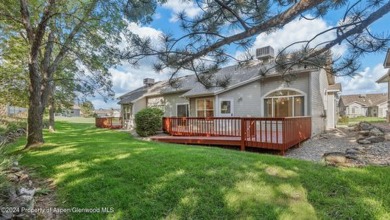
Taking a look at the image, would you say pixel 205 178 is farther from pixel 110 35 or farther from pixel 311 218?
pixel 110 35

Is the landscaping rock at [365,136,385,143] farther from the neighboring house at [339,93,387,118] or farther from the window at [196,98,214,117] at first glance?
the neighboring house at [339,93,387,118]

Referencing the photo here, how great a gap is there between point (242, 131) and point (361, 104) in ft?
178

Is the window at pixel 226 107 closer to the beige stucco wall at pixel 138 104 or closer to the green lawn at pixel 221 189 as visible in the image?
the green lawn at pixel 221 189

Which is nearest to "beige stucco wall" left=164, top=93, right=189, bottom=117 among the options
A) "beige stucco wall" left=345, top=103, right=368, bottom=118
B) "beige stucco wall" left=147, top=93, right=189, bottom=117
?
"beige stucco wall" left=147, top=93, right=189, bottom=117

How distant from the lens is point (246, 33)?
3580 mm

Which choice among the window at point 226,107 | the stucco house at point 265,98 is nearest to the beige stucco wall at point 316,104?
the stucco house at point 265,98

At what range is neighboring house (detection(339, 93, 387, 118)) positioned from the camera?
4542 centimetres

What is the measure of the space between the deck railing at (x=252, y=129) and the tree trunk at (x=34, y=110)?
6.30 meters

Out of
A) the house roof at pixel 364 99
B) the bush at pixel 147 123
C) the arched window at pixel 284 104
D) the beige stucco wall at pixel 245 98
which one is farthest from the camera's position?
the house roof at pixel 364 99

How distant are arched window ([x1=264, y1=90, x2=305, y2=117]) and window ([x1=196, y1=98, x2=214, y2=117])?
10.0 ft

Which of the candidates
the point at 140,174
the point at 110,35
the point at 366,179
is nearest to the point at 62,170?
the point at 140,174

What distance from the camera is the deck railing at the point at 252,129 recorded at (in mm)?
7890

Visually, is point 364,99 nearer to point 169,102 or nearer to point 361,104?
point 361,104

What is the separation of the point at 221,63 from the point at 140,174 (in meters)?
2.85
